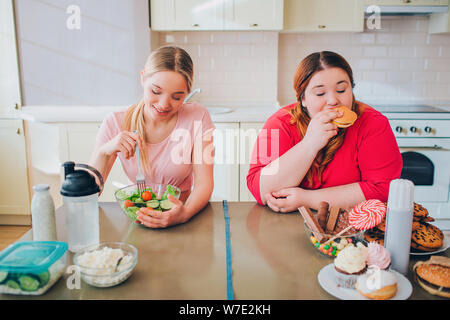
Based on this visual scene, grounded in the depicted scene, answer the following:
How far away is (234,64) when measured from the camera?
12.1ft

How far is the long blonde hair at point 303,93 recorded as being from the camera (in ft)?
5.17

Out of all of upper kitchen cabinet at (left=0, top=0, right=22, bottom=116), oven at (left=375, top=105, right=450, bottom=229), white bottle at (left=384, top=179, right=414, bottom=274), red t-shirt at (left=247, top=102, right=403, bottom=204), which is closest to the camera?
white bottle at (left=384, top=179, right=414, bottom=274)

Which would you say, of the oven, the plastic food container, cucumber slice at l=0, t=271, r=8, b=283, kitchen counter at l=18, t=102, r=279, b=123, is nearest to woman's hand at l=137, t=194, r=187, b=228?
the plastic food container

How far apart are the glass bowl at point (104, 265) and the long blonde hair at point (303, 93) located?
88cm

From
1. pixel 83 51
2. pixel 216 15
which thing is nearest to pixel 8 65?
pixel 83 51

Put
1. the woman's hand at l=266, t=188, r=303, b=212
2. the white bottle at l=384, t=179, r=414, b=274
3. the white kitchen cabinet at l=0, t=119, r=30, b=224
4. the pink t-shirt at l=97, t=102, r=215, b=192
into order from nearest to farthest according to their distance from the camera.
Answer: the white bottle at l=384, t=179, r=414, b=274, the woman's hand at l=266, t=188, r=303, b=212, the pink t-shirt at l=97, t=102, r=215, b=192, the white kitchen cabinet at l=0, t=119, r=30, b=224

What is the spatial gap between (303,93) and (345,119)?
0.76 ft

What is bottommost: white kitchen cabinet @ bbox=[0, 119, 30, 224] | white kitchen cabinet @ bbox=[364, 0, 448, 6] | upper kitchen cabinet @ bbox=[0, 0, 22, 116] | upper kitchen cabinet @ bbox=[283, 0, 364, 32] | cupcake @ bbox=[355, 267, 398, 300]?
white kitchen cabinet @ bbox=[0, 119, 30, 224]

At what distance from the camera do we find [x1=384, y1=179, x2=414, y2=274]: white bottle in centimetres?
104

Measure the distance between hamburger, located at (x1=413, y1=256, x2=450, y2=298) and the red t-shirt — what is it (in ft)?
1.98

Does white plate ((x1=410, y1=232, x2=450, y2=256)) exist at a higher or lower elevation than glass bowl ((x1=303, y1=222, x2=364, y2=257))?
lower

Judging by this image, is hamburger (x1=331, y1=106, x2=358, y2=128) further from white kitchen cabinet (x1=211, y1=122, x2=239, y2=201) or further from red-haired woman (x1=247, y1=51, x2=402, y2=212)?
white kitchen cabinet (x1=211, y1=122, x2=239, y2=201)

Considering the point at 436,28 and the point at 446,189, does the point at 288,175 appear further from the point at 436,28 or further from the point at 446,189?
the point at 436,28
